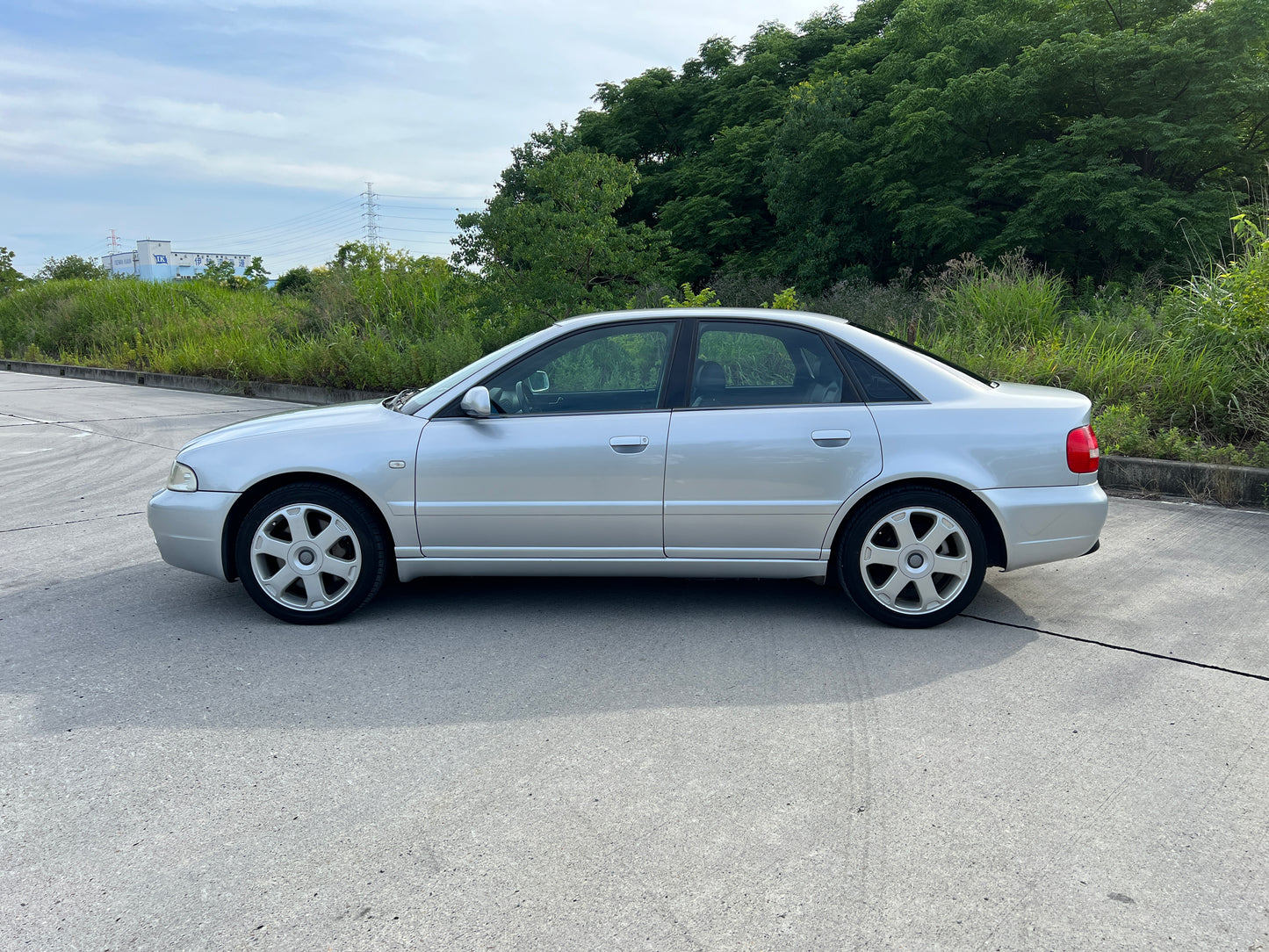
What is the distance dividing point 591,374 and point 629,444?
1.62 ft

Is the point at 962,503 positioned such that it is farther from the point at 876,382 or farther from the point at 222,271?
the point at 222,271

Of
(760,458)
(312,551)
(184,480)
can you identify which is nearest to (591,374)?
(760,458)

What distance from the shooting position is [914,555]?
4.50m

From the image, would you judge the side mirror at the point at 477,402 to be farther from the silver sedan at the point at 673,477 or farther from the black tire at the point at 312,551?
the black tire at the point at 312,551

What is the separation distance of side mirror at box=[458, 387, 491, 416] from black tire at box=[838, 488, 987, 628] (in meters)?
1.81

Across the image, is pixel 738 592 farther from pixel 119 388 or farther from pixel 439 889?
pixel 119 388

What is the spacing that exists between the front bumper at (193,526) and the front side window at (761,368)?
2371 millimetres

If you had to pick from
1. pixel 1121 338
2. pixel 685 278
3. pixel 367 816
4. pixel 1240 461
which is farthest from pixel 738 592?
pixel 685 278

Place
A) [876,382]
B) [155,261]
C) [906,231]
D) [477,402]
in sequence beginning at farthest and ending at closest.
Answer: [155,261] → [906,231] → [876,382] → [477,402]

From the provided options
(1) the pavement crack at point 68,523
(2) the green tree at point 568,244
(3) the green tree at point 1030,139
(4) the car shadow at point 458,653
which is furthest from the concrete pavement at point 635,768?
(3) the green tree at point 1030,139

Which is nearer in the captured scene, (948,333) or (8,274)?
(948,333)

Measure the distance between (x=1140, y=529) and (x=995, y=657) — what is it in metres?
2.91

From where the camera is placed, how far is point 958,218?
24.9m

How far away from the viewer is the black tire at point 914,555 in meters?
4.45
